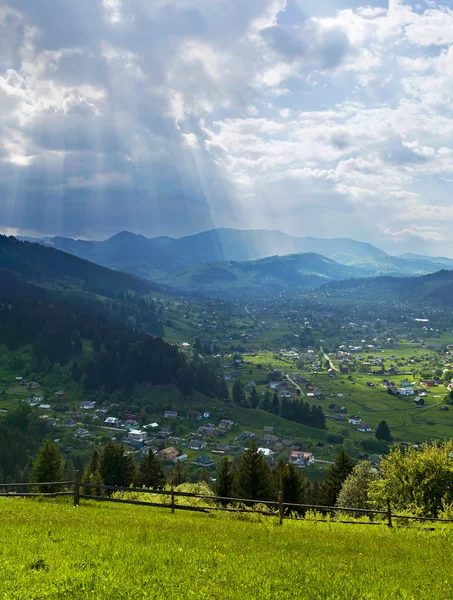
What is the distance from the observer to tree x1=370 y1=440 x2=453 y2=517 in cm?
3991

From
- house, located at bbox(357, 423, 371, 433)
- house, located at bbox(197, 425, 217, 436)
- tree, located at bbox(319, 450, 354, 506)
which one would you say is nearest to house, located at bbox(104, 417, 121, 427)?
house, located at bbox(197, 425, 217, 436)

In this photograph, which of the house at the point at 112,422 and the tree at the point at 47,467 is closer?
the tree at the point at 47,467

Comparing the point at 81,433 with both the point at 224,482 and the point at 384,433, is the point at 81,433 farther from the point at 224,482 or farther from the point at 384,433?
the point at 384,433

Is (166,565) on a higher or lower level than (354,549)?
higher

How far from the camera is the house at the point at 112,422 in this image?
16721cm

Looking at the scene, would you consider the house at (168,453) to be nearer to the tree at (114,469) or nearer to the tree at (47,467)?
the tree at (114,469)

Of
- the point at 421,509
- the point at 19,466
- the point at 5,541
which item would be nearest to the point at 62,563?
the point at 5,541

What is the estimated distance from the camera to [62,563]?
14047 millimetres

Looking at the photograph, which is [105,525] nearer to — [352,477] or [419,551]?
[419,551]

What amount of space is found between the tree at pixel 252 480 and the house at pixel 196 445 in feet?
293

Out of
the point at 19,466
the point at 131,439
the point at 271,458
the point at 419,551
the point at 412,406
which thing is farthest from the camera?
the point at 412,406

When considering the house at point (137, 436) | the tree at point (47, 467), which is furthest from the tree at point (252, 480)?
the house at point (137, 436)

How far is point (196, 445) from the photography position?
14750 centimetres

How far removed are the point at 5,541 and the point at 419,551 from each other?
18884 mm
